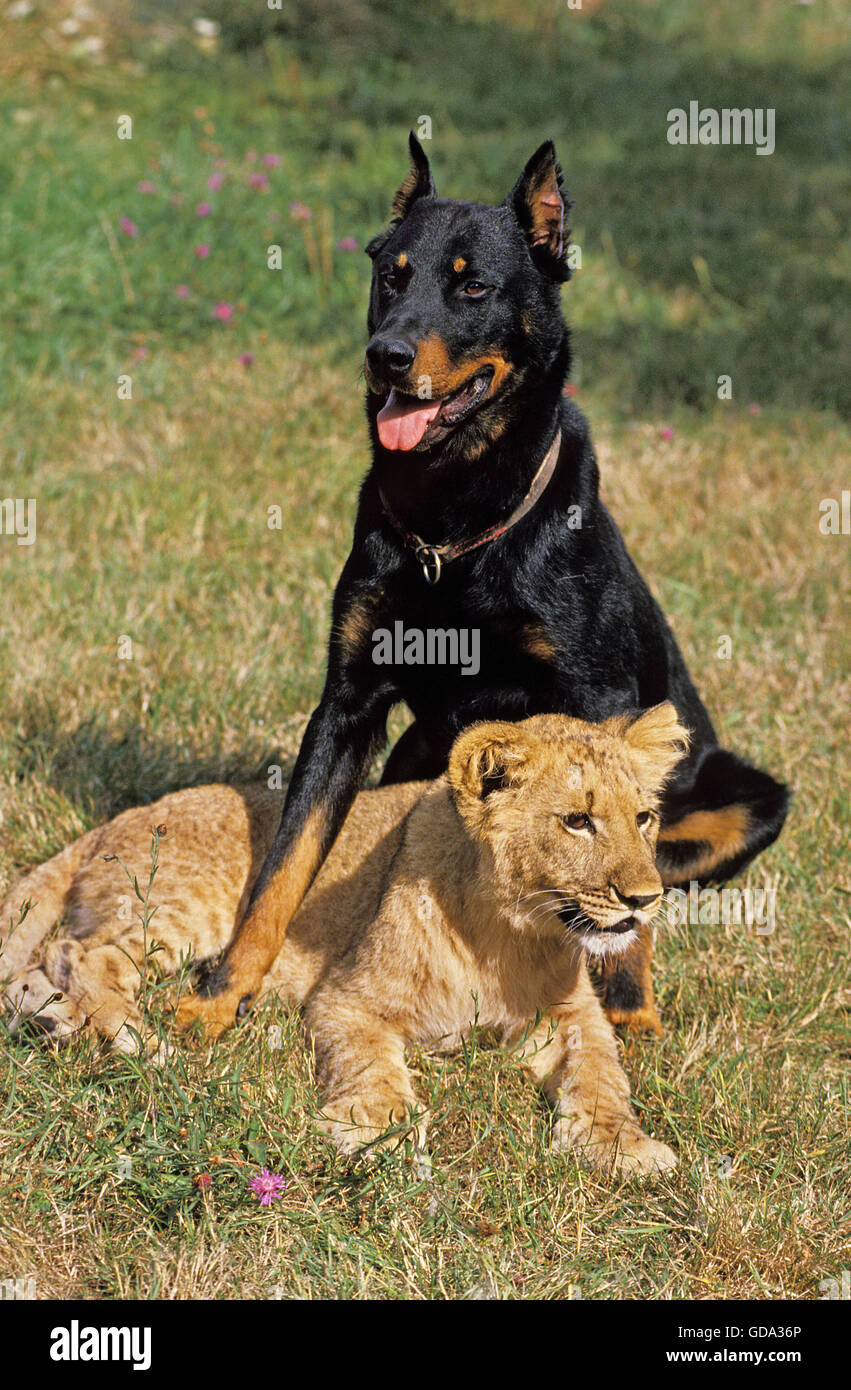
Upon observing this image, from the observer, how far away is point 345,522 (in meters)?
6.59

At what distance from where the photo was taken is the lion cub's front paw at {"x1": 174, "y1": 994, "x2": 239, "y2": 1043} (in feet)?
12.3

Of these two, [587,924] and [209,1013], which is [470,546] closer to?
[587,924]

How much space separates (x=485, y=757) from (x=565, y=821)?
0.24 metres

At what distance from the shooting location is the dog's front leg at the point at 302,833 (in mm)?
3832

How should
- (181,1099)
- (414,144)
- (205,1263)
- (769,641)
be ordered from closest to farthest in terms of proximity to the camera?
1. (205,1263)
2. (181,1099)
3. (414,144)
4. (769,641)

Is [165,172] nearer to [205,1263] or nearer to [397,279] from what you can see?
[397,279]

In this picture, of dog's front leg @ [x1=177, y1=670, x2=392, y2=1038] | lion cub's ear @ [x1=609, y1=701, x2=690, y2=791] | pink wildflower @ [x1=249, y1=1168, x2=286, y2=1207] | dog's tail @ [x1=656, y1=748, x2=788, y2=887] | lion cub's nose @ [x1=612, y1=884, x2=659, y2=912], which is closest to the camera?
pink wildflower @ [x1=249, y1=1168, x2=286, y2=1207]

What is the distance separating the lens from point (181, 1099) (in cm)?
334

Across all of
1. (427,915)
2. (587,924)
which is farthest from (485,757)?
(427,915)

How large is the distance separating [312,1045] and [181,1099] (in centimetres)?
50

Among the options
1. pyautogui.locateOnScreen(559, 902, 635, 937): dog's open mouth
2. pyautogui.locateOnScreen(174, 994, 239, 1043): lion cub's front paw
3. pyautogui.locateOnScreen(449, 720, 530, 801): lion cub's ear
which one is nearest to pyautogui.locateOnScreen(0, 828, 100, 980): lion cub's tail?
pyautogui.locateOnScreen(174, 994, 239, 1043): lion cub's front paw

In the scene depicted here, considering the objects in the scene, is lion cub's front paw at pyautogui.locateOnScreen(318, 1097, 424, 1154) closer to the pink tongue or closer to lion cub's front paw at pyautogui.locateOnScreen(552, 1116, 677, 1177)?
lion cub's front paw at pyautogui.locateOnScreen(552, 1116, 677, 1177)

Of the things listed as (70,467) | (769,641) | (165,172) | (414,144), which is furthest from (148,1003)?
(165,172)

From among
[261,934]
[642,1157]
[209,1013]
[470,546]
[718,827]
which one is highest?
[470,546]
